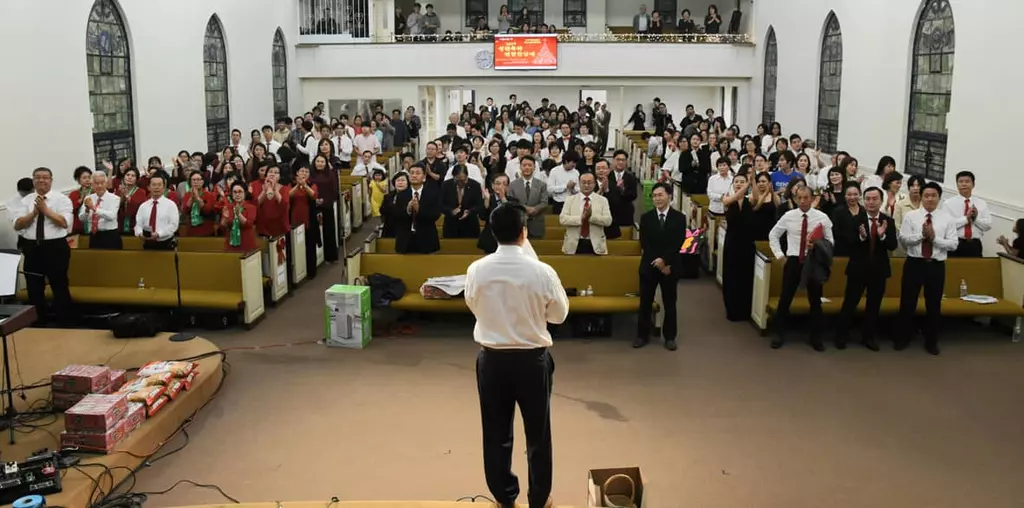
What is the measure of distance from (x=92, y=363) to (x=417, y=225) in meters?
3.62

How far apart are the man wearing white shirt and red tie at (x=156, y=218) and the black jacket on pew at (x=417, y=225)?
2449 mm

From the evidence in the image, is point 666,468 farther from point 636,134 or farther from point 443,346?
point 636,134

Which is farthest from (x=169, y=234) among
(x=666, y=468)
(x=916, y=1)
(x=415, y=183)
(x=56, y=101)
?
(x=916, y=1)

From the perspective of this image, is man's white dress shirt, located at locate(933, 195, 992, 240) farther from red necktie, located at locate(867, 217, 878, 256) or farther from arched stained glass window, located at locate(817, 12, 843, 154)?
arched stained glass window, located at locate(817, 12, 843, 154)

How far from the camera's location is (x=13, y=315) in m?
6.10

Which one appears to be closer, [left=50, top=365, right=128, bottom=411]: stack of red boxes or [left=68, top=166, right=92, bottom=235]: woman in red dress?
[left=50, top=365, right=128, bottom=411]: stack of red boxes

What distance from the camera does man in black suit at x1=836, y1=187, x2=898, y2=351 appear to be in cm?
860

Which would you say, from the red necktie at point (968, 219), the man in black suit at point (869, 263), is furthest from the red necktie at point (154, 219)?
the red necktie at point (968, 219)

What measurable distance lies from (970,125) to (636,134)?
1261cm

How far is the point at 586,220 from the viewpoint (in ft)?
32.1

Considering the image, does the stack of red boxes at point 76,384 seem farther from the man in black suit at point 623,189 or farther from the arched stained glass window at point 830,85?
the arched stained glass window at point 830,85

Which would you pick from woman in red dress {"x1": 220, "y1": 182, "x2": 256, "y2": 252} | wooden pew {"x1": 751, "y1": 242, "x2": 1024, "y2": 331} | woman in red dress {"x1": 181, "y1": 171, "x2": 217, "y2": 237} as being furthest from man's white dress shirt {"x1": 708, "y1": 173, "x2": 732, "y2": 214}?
woman in red dress {"x1": 181, "y1": 171, "x2": 217, "y2": 237}

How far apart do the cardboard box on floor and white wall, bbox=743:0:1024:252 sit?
27.1 feet

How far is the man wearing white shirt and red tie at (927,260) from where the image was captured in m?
8.48
